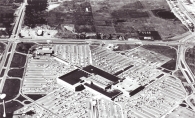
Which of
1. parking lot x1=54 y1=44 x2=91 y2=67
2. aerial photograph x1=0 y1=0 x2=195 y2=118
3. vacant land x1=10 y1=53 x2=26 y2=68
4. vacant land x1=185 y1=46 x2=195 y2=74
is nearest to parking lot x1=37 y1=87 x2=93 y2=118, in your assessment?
aerial photograph x1=0 y1=0 x2=195 y2=118

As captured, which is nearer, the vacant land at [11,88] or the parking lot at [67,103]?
the parking lot at [67,103]

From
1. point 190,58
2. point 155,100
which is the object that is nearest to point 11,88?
point 155,100

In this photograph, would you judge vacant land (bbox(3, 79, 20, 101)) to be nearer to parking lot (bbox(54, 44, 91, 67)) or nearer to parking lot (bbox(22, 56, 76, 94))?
parking lot (bbox(22, 56, 76, 94))

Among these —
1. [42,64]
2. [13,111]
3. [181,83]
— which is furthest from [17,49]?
[181,83]

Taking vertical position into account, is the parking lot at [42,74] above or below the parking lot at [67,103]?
above

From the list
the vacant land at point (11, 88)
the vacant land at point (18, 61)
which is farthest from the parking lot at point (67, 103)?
the vacant land at point (18, 61)

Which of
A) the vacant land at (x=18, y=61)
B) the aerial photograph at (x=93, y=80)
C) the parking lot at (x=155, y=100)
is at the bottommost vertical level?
the parking lot at (x=155, y=100)

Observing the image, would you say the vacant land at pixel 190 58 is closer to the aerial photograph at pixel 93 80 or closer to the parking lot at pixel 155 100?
the aerial photograph at pixel 93 80
